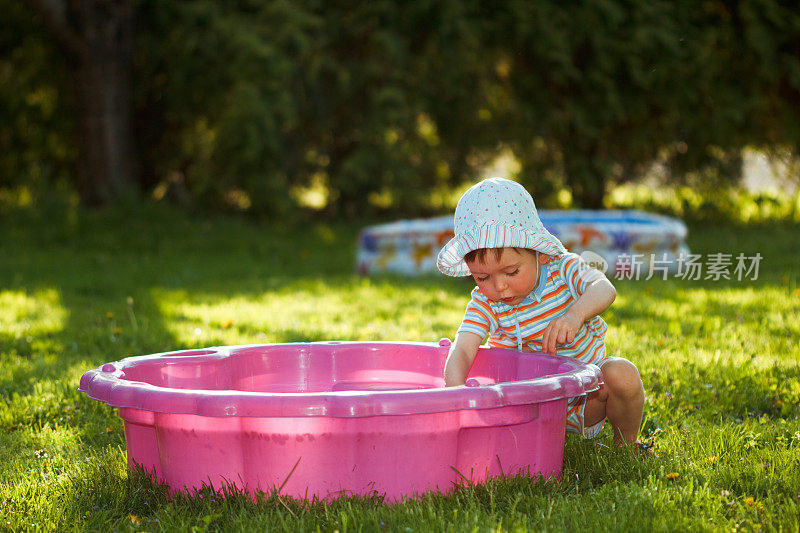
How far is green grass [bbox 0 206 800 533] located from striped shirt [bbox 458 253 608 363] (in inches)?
11.7

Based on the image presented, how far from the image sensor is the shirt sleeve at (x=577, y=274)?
265 centimetres

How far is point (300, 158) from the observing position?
9.76 m

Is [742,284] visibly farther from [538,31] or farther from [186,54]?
[186,54]

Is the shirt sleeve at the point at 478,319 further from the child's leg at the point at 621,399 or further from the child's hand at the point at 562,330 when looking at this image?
the child's leg at the point at 621,399

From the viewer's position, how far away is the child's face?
2576 mm

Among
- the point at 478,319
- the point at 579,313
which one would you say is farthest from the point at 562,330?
the point at 478,319

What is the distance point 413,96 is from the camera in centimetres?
988

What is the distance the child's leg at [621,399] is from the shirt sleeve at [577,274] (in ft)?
0.76

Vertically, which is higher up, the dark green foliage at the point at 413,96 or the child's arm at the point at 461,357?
the dark green foliage at the point at 413,96

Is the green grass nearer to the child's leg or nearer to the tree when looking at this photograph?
the child's leg

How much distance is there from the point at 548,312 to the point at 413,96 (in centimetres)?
746

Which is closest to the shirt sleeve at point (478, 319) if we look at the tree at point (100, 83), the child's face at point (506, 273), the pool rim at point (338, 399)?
the child's face at point (506, 273)

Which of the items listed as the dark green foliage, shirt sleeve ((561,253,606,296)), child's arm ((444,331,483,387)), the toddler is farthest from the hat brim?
the dark green foliage

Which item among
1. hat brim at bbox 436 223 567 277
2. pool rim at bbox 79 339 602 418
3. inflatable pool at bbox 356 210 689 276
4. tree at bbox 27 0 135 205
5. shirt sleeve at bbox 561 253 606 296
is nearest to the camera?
pool rim at bbox 79 339 602 418
